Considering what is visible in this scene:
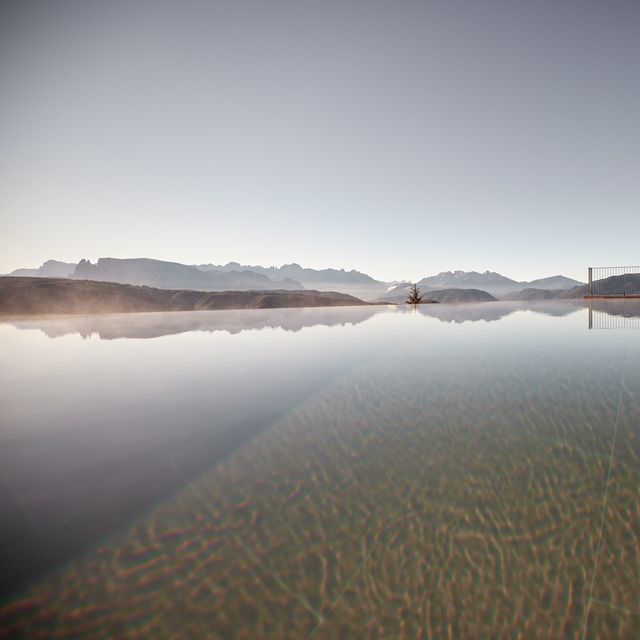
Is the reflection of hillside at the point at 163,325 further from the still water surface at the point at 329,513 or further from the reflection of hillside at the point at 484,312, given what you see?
the still water surface at the point at 329,513

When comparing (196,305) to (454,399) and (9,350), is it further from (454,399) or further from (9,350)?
(454,399)

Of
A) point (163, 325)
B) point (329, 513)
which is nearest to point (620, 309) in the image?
point (329, 513)

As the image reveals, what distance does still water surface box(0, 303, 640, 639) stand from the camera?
160 cm

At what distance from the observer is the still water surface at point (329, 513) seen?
1604 millimetres

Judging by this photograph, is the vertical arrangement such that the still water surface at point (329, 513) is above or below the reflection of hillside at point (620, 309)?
below

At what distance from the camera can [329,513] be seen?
88.6 inches

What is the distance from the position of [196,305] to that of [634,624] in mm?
107281

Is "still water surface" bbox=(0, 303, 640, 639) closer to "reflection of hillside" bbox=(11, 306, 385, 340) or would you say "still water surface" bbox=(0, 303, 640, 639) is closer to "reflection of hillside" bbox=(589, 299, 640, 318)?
"reflection of hillside" bbox=(11, 306, 385, 340)

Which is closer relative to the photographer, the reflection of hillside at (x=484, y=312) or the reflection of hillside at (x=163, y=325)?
the reflection of hillside at (x=163, y=325)

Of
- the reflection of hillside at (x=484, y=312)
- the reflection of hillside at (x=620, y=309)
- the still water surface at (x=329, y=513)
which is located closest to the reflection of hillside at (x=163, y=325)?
the reflection of hillside at (x=484, y=312)

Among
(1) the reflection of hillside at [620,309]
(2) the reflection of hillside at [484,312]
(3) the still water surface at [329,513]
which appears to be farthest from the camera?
(2) the reflection of hillside at [484,312]

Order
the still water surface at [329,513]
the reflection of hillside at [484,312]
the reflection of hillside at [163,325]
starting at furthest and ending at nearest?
1. the reflection of hillside at [484,312]
2. the reflection of hillside at [163,325]
3. the still water surface at [329,513]

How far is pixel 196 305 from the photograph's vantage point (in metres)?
101

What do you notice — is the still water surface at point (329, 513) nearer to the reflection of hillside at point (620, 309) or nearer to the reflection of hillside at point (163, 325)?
the reflection of hillside at point (163, 325)
